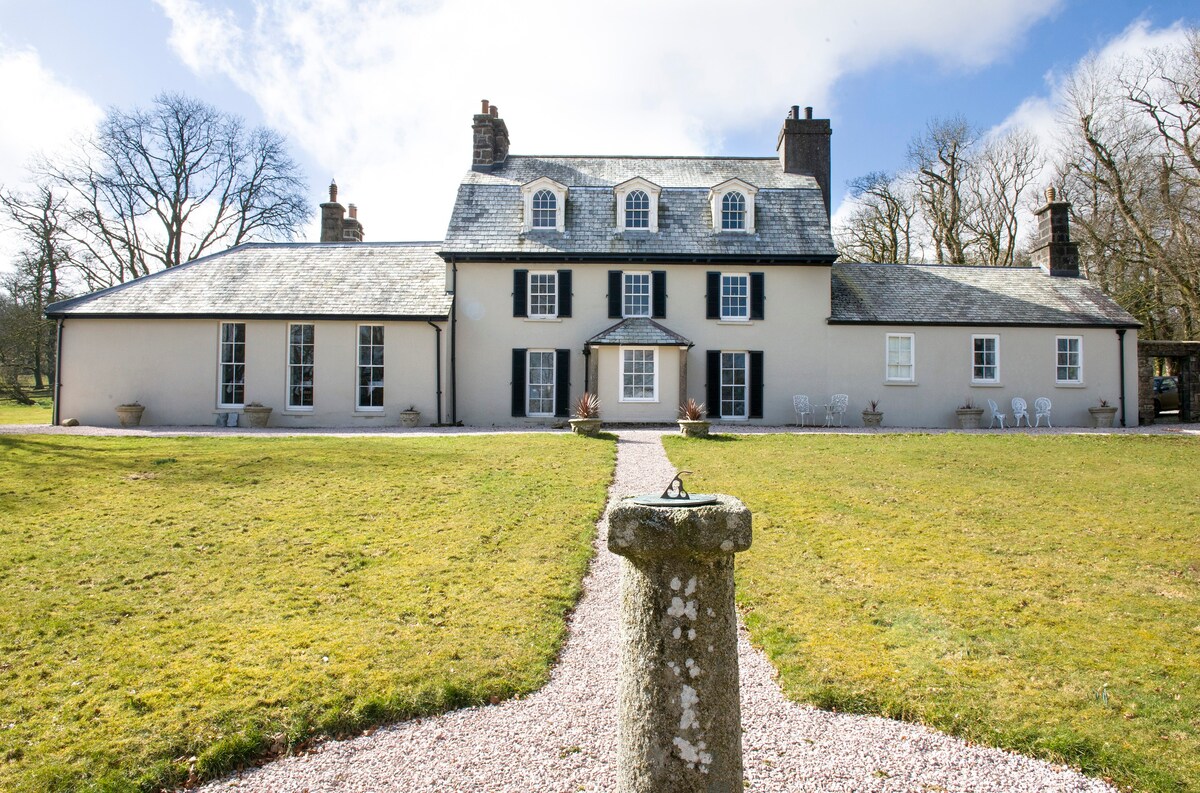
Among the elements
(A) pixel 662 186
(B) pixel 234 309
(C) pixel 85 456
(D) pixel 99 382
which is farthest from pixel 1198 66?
(D) pixel 99 382

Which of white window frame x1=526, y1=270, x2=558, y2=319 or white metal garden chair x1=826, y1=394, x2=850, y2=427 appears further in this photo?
white window frame x1=526, y1=270, x2=558, y2=319

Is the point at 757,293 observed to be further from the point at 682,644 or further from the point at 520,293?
the point at 682,644

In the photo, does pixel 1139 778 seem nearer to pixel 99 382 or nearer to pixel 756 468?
pixel 756 468

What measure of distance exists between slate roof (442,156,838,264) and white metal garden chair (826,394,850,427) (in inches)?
162

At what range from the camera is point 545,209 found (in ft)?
71.7

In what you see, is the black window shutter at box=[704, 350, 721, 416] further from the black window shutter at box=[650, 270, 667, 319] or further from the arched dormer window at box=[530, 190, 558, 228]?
the arched dormer window at box=[530, 190, 558, 228]

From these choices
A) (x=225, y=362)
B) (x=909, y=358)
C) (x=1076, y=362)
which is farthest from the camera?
(x=1076, y=362)

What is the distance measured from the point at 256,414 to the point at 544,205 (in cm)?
1037

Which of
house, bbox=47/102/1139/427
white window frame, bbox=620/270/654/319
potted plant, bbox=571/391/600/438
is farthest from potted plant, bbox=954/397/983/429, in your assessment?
potted plant, bbox=571/391/600/438

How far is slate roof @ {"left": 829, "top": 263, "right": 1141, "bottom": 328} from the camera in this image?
21203 mm

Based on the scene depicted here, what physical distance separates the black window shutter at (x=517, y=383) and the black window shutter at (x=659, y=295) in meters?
4.19

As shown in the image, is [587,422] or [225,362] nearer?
[587,422]

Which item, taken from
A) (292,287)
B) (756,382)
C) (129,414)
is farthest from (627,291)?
(129,414)

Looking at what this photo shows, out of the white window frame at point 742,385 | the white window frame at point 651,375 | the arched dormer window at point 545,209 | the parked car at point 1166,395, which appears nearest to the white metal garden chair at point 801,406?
the white window frame at point 742,385
